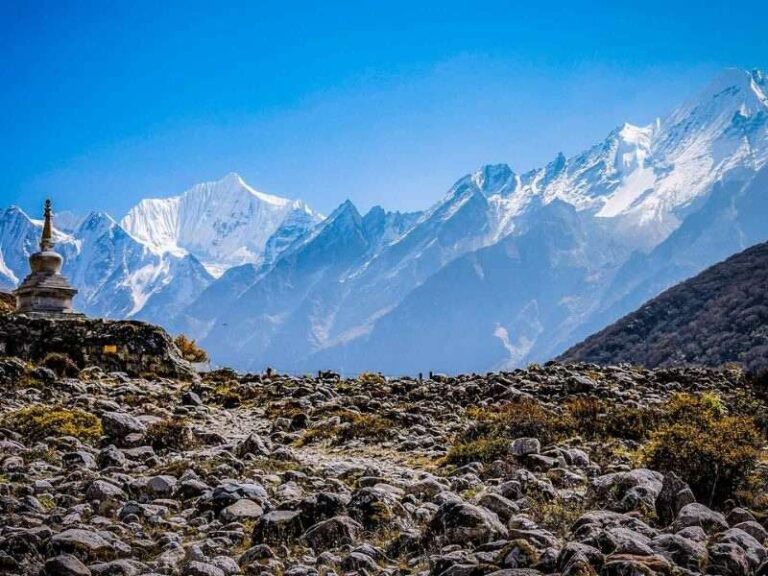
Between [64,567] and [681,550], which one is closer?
[681,550]

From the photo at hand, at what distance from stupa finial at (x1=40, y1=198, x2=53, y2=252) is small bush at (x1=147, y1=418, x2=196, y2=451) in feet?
116

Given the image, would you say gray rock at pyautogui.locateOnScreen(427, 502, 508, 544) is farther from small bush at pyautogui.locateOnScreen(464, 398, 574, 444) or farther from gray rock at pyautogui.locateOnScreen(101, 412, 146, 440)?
gray rock at pyautogui.locateOnScreen(101, 412, 146, 440)

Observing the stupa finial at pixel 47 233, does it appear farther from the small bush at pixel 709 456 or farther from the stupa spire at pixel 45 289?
the small bush at pixel 709 456

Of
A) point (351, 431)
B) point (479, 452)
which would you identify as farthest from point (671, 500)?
point (351, 431)

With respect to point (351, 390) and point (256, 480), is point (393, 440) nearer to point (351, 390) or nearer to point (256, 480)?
point (256, 480)

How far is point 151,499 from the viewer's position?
42.9ft

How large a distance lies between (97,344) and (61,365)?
2297 mm

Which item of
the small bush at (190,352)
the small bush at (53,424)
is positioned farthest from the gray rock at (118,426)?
the small bush at (190,352)

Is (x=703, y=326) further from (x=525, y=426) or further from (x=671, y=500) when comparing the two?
(x=671, y=500)

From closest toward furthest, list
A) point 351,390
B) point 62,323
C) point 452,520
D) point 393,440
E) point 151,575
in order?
1. point 151,575
2. point 452,520
3. point 393,440
4. point 351,390
5. point 62,323

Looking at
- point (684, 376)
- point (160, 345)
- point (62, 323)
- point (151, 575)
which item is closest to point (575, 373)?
point (684, 376)

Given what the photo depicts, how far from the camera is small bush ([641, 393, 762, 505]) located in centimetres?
1202

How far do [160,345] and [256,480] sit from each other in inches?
781

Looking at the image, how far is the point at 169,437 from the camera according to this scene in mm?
17734
